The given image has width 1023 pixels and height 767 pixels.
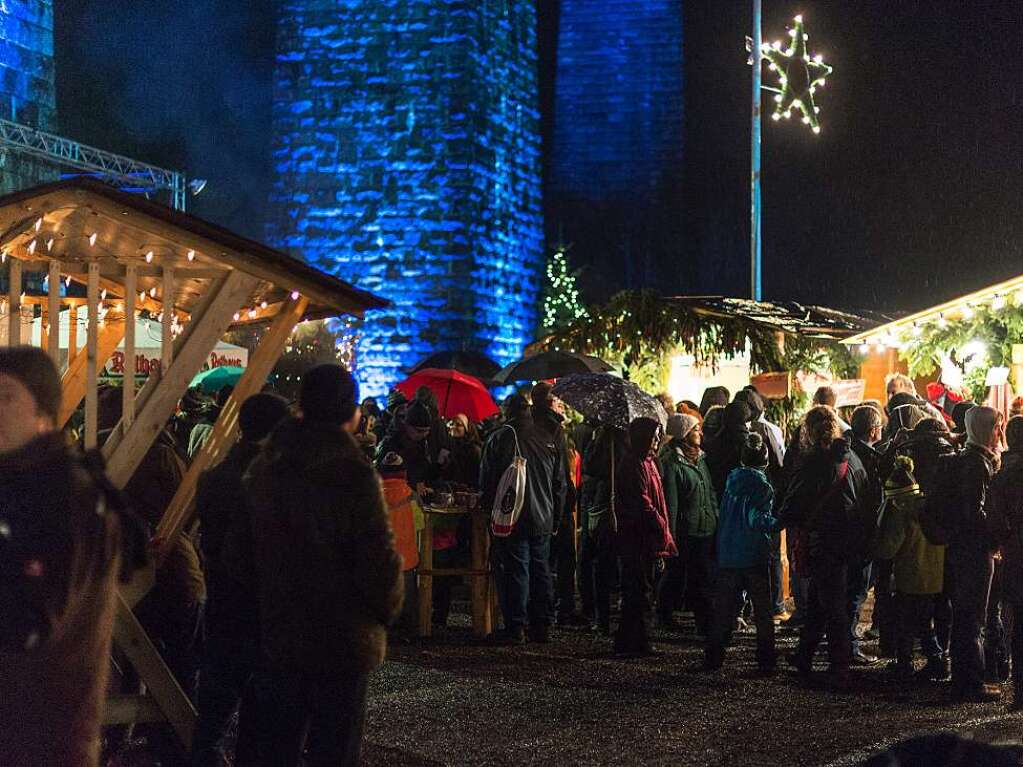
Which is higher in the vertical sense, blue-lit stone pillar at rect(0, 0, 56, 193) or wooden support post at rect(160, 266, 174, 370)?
blue-lit stone pillar at rect(0, 0, 56, 193)

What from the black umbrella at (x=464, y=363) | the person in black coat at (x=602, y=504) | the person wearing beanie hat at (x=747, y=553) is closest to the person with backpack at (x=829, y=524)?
the person wearing beanie hat at (x=747, y=553)

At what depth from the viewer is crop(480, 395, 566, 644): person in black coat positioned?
9469 mm

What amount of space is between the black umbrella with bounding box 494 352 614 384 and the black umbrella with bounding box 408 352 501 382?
21.0 feet

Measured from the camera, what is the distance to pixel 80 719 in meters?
3.04

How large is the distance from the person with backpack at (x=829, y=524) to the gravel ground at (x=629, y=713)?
344 mm

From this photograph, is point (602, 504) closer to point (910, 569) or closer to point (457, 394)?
point (910, 569)

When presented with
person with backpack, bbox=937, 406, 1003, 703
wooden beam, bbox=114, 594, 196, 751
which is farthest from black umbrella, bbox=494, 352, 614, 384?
wooden beam, bbox=114, 594, 196, 751

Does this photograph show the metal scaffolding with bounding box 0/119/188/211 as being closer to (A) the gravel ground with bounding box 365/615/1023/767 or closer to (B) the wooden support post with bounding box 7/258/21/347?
(A) the gravel ground with bounding box 365/615/1023/767

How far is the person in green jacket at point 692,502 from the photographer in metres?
10.1

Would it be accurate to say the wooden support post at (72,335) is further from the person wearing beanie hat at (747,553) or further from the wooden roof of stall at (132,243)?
the person wearing beanie hat at (747,553)

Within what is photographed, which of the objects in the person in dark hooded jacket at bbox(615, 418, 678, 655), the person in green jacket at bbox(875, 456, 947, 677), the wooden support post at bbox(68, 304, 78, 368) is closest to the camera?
the wooden support post at bbox(68, 304, 78, 368)

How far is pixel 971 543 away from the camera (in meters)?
7.50

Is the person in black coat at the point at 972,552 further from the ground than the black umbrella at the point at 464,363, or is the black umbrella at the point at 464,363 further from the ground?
the black umbrella at the point at 464,363

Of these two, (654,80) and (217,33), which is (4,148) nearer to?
(217,33)
